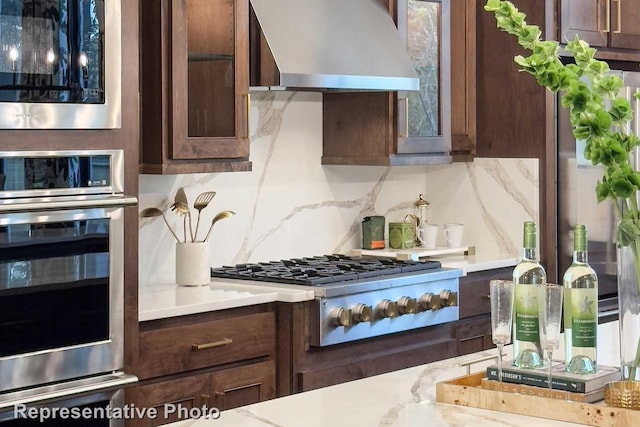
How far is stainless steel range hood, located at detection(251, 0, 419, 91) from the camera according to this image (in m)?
3.94

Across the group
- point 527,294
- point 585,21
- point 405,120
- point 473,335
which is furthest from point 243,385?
point 585,21

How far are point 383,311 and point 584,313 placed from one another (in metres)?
1.91

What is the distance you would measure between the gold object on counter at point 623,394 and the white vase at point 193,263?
84.4 inches

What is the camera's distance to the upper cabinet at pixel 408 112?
4.44m

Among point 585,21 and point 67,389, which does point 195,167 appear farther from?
point 585,21

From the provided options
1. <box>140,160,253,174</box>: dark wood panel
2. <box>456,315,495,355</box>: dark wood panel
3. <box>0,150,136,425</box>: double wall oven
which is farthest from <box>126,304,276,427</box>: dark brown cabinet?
<box>456,315,495,355</box>: dark wood panel

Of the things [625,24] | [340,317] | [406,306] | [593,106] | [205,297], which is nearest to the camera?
[593,106]

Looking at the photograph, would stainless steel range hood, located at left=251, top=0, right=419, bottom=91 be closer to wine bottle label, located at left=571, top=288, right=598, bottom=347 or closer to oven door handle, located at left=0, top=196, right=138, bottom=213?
oven door handle, located at left=0, top=196, right=138, bottom=213

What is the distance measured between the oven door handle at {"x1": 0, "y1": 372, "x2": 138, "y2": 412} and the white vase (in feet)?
2.25

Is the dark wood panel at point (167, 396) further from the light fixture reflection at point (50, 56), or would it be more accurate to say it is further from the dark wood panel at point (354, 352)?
the light fixture reflection at point (50, 56)

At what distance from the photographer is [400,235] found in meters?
4.69

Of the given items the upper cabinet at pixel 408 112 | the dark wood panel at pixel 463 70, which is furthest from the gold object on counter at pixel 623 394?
the dark wood panel at pixel 463 70

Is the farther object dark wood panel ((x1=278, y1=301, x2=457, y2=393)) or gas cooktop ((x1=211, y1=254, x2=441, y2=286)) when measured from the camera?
gas cooktop ((x1=211, y1=254, x2=441, y2=286))

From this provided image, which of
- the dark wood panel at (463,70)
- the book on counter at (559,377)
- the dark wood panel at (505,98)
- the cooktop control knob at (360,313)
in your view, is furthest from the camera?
the dark wood panel at (463,70)
